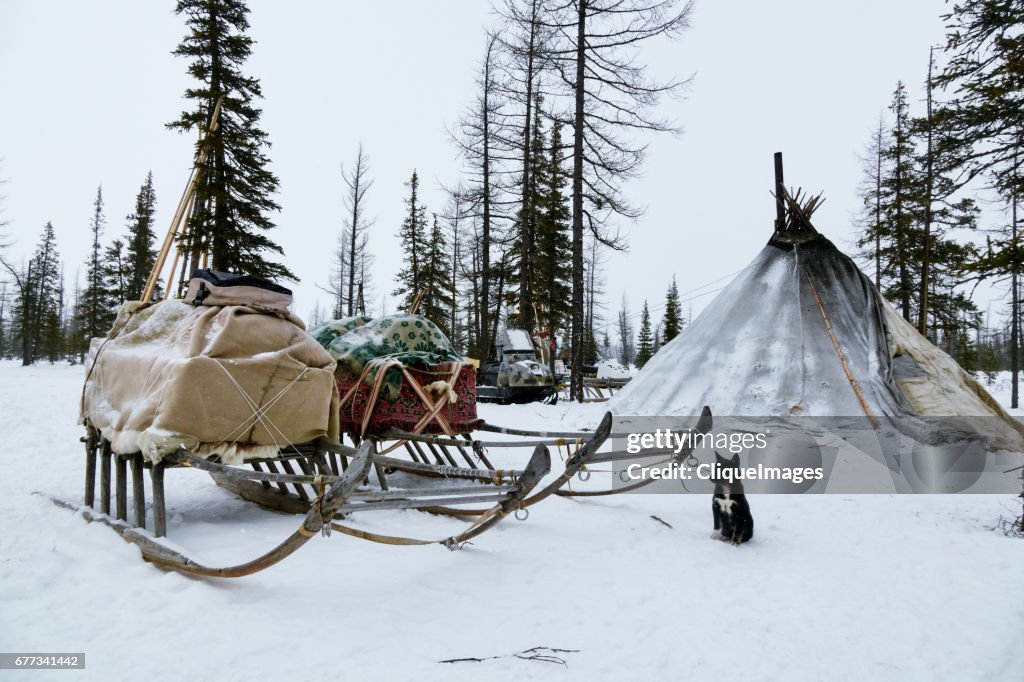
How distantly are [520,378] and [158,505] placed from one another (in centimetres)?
1045

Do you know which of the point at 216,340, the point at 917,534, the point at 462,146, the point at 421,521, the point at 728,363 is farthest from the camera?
the point at 462,146

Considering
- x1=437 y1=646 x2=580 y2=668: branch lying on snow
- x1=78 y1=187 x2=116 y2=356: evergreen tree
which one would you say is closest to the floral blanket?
x1=437 y1=646 x2=580 y2=668: branch lying on snow

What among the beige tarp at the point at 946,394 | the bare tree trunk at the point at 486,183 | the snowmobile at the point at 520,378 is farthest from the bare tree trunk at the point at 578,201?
the beige tarp at the point at 946,394

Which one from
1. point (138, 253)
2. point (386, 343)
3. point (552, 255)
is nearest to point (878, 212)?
point (552, 255)

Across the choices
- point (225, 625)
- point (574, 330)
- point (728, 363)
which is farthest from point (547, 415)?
point (225, 625)

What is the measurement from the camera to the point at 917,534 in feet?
12.8

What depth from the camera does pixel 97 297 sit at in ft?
94.7

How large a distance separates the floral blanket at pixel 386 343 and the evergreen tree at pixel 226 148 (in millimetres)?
10849

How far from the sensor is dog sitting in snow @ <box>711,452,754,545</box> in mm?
3760

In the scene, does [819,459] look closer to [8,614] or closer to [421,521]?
[421,521]

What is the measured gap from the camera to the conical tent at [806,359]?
606 cm

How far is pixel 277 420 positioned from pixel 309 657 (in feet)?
6.20

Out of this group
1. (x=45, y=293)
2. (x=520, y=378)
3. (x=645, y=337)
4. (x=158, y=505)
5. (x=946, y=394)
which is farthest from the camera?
(x=645, y=337)

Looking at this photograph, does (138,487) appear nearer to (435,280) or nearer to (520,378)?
(520,378)
